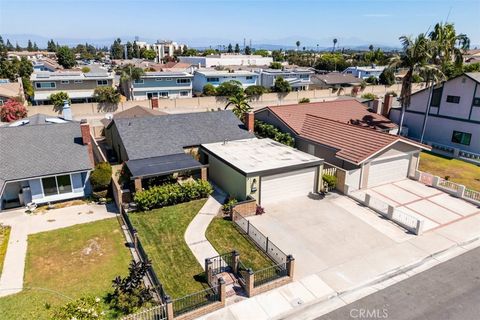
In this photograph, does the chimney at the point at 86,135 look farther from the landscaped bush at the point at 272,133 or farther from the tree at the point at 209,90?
the tree at the point at 209,90

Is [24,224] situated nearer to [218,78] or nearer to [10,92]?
[10,92]

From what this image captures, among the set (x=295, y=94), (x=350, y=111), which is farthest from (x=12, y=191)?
(x=295, y=94)

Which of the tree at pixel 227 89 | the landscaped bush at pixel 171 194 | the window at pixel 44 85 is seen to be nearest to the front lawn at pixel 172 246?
the landscaped bush at pixel 171 194

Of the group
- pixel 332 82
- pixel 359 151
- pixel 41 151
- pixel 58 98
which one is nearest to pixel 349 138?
pixel 359 151

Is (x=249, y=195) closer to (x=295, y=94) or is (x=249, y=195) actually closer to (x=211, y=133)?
(x=211, y=133)

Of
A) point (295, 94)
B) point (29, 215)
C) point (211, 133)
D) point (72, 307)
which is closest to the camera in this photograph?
point (72, 307)

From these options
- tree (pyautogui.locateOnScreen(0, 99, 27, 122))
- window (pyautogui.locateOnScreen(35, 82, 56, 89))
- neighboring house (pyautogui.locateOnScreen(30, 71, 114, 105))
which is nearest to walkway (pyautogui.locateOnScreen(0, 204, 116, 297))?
tree (pyautogui.locateOnScreen(0, 99, 27, 122))
